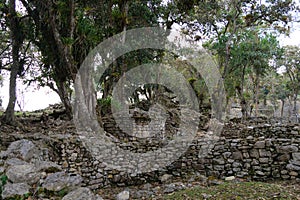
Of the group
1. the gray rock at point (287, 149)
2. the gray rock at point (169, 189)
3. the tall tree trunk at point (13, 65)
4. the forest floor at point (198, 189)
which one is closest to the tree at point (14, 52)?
the tall tree trunk at point (13, 65)

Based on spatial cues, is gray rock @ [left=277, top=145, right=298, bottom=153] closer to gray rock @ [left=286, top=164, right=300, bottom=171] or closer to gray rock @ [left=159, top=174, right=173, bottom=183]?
gray rock @ [left=286, top=164, right=300, bottom=171]

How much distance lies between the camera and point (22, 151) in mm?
4805

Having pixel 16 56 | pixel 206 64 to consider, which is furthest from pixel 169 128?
pixel 206 64

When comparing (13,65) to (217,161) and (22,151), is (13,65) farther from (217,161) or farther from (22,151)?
(217,161)

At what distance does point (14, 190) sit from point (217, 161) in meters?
4.10

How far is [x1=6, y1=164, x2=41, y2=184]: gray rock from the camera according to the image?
3.32m

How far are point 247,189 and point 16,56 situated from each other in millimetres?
6925

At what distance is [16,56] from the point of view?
771 cm

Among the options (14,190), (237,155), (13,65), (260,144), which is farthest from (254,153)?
(13,65)

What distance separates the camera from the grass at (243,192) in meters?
3.92

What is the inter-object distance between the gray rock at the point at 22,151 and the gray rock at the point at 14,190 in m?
1.58

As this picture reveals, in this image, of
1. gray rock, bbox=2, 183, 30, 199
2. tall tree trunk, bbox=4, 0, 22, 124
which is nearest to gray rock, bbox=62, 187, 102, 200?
gray rock, bbox=2, 183, 30, 199

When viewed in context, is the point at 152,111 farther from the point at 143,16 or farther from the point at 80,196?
the point at 80,196

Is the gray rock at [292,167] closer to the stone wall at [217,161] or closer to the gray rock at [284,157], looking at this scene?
the stone wall at [217,161]
